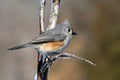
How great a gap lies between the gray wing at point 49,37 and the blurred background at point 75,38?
3.62m

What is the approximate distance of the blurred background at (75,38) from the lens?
8.05m

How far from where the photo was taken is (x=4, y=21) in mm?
9188

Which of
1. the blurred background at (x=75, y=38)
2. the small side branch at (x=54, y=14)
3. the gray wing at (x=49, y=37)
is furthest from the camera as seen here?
the blurred background at (x=75, y=38)

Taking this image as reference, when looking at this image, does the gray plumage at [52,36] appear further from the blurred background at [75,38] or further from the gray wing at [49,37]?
the blurred background at [75,38]

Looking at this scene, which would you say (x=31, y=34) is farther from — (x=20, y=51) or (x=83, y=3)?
(x=83, y=3)

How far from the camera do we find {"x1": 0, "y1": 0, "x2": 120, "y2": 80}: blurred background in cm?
805

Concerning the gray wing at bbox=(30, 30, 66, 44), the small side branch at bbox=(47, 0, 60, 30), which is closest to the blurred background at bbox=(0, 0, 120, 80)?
the gray wing at bbox=(30, 30, 66, 44)

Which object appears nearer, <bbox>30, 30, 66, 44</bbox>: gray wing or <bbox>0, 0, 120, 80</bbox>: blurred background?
<bbox>30, 30, 66, 44</bbox>: gray wing

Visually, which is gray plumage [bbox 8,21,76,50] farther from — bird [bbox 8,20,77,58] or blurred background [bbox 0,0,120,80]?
blurred background [bbox 0,0,120,80]

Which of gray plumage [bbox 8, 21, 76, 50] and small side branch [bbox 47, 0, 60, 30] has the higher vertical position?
small side branch [bbox 47, 0, 60, 30]

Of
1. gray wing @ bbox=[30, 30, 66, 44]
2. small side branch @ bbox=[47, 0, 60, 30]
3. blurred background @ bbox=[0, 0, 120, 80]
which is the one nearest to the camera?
small side branch @ bbox=[47, 0, 60, 30]

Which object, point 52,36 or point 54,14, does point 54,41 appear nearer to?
point 52,36

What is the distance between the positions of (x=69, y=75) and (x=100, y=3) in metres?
2.25

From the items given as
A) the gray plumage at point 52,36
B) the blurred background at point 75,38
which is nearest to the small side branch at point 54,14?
the gray plumage at point 52,36
